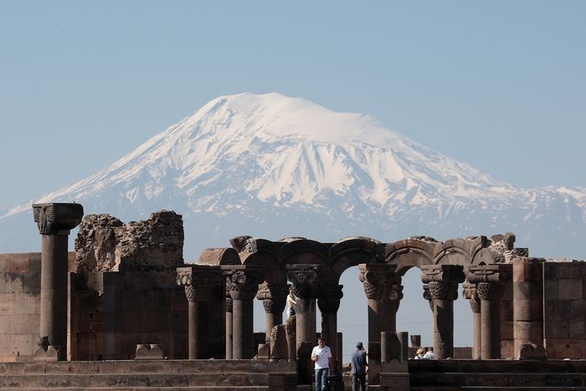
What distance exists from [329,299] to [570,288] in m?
7.30

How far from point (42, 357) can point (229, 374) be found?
5280 mm

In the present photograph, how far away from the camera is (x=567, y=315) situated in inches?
1973

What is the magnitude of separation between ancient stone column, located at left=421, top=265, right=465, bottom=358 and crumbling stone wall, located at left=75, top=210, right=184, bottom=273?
6.27m

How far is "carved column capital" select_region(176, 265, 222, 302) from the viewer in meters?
50.3

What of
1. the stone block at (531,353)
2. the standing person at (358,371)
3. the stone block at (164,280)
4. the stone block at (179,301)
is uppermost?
the stone block at (164,280)

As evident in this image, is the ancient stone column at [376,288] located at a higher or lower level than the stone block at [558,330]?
higher

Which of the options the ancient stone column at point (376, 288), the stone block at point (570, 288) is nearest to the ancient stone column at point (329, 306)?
the ancient stone column at point (376, 288)

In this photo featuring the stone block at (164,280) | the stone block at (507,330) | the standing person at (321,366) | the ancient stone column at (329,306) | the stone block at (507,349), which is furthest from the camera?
the stone block at (507,330)

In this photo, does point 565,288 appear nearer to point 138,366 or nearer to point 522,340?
point 522,340

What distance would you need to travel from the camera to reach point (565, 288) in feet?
165

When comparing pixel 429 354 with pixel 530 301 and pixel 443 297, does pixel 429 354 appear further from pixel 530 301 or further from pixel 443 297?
pixel 530 301

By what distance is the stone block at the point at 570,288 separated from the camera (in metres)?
50.1

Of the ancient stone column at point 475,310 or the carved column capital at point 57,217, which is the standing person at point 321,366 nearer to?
the carved column capital at point 57,217

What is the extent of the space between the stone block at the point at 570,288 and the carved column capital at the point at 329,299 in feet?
23.0
